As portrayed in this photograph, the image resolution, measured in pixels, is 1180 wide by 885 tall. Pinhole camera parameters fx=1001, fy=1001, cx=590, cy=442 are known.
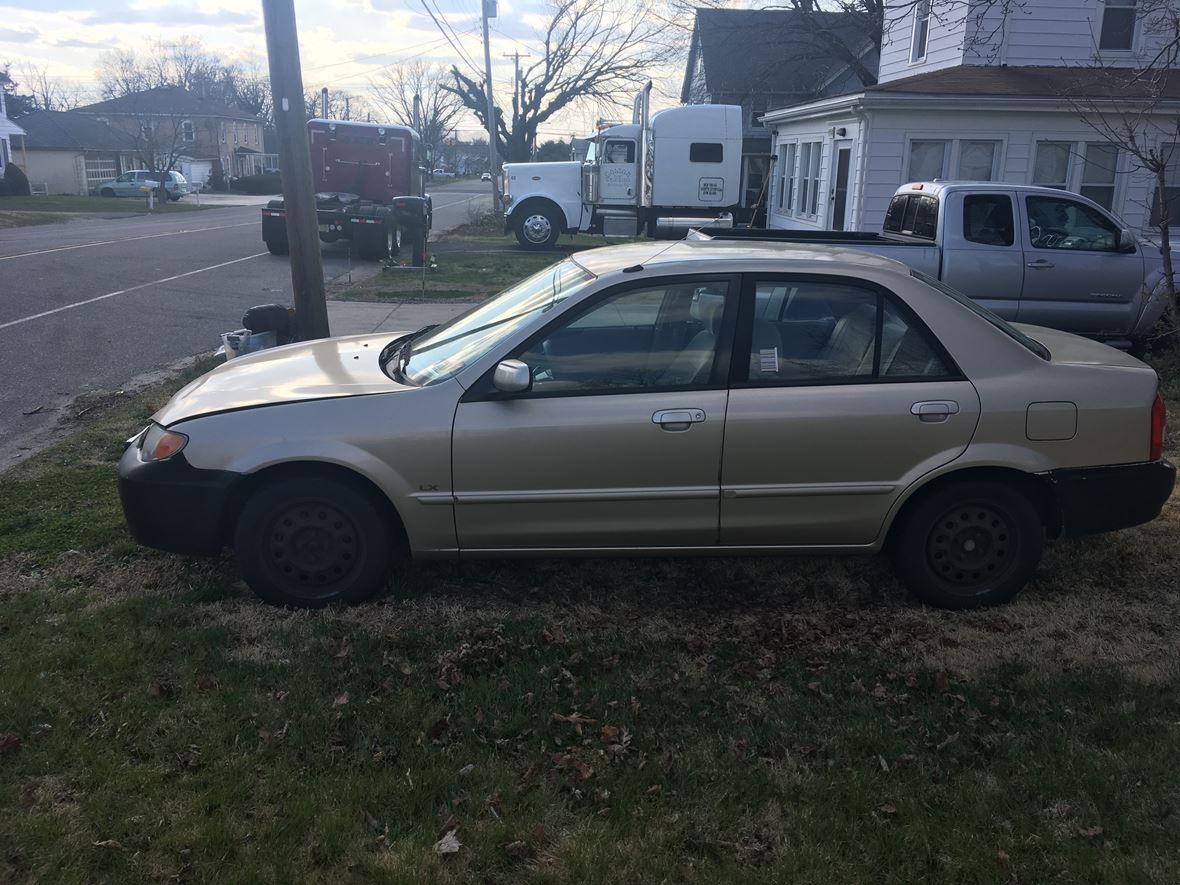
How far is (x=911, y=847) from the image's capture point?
3.00 m

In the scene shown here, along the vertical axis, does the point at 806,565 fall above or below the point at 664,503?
below

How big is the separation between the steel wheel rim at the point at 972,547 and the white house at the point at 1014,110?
11.2 metres

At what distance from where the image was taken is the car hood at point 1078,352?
468 centimetres

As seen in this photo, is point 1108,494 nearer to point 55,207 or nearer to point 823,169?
point 823,169

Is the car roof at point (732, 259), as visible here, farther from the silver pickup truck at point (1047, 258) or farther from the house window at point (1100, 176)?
the house window at point (1100, 176)

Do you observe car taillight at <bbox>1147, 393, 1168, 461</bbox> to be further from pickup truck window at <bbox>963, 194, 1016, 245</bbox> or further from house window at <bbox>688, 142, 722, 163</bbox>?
house window at <bbox>688, 142, 722, 163</bbox>

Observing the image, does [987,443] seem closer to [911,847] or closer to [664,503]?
[664,503]

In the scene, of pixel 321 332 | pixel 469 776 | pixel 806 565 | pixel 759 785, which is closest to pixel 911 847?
pixel 759 785

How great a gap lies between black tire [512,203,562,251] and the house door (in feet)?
29.4

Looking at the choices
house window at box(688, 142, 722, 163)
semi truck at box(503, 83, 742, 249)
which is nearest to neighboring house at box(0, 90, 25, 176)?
semi truck at box(503, 83, 742, 249)

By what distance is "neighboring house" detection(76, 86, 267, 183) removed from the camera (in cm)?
6176

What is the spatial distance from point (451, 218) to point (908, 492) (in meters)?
35.2

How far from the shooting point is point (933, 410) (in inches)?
173

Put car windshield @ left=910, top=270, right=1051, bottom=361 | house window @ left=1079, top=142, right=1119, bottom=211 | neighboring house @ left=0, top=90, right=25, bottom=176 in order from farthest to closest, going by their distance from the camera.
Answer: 1. neighboring house @ left=0, top=90, right=25, bottom=176
2. house window @ left=1079, top=142, right=1119, bottom=211
3. car windshield @ left=910, top=270, right=1051, bottom=361
